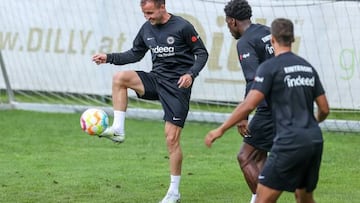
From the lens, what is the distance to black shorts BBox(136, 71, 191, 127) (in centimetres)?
992

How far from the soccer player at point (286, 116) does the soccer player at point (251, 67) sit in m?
1.31

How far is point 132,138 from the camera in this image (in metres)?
14.6

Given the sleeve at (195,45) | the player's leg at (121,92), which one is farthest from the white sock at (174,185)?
the sleeve at (195,45)

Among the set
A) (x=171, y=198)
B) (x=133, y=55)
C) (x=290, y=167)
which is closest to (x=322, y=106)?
(x=290, y=167)

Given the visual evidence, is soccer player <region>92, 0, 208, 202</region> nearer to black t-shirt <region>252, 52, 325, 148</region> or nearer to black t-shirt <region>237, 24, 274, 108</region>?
black t-shirt <region>237, 24, 274, 108</region>

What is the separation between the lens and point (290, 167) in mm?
7266

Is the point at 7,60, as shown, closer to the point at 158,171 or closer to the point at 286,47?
the point at 158,171

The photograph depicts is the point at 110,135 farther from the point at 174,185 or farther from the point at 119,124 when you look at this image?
the point at 174,185

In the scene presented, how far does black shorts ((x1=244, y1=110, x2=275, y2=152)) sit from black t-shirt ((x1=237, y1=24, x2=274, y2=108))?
0.35ft

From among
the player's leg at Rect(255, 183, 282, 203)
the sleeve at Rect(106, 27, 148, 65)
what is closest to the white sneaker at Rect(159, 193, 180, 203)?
the sleeve at Rect(106, 27, 148, 65)

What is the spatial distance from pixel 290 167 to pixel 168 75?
9.92 ft

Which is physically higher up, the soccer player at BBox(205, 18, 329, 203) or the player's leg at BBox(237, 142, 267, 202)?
the soccer player at BBox(205, 18, 329, 203)

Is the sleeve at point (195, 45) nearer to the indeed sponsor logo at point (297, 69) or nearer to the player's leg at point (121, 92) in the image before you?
the player's leg at point (121, 92)

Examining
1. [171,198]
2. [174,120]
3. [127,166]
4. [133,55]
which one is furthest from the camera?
[127,166]
